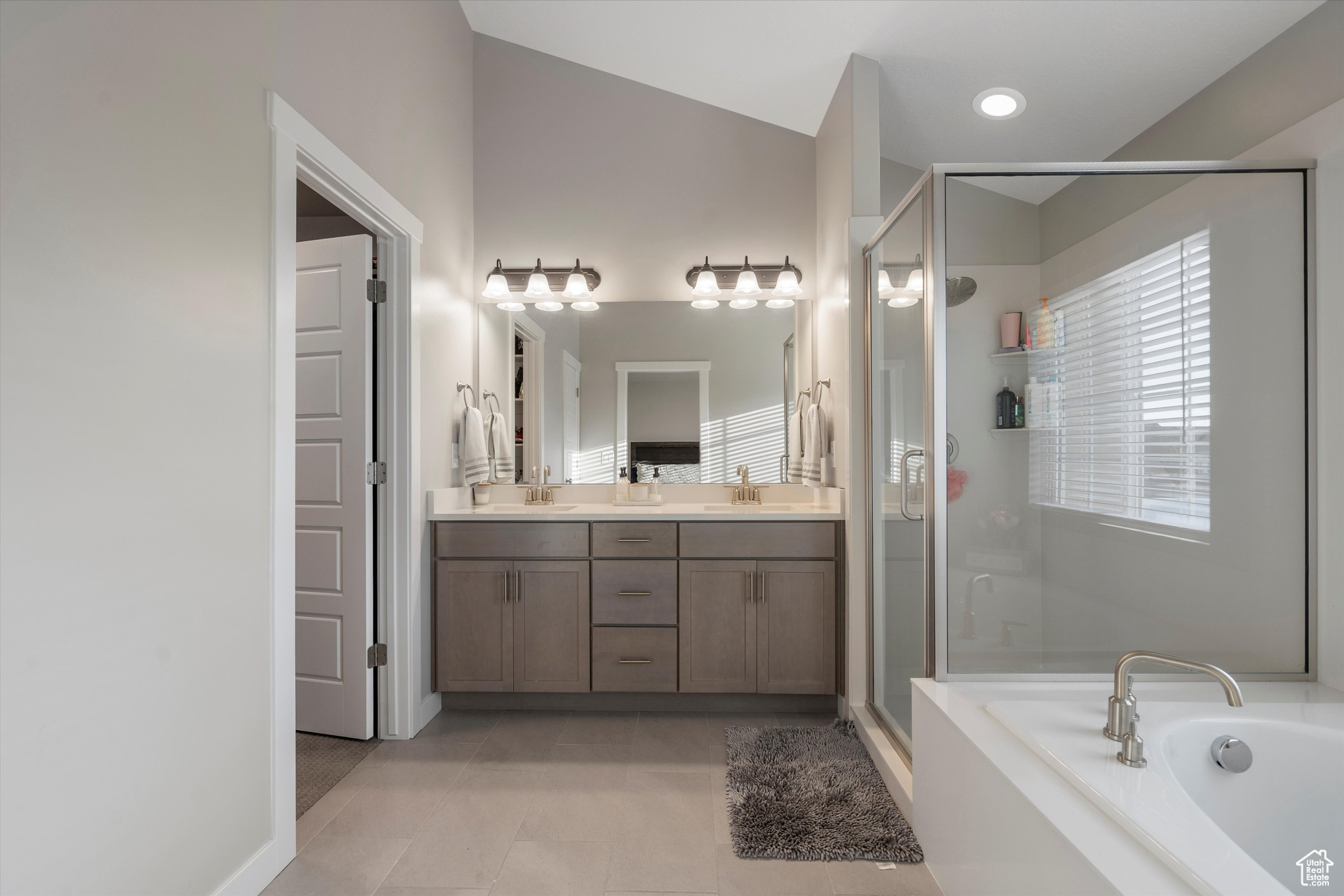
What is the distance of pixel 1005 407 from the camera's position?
6.27ft

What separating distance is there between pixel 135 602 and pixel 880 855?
6.05 feet

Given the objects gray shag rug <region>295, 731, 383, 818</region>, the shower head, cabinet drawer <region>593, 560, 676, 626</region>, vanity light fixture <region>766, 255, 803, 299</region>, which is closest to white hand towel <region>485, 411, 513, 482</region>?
cabinet drawer <region>593, 560, 676, 626</region>

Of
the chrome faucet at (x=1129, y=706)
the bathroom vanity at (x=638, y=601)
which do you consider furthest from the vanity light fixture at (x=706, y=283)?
the chrome faucet at (x=1129, y=706)

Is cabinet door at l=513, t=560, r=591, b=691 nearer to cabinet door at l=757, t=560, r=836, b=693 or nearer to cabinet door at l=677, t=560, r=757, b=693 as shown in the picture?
cabinet door at l=677, t=560, r=757, b=693

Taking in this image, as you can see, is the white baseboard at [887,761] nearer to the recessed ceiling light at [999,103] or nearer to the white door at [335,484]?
the white door at [335,484]

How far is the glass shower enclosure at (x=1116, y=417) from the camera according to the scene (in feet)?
6.24

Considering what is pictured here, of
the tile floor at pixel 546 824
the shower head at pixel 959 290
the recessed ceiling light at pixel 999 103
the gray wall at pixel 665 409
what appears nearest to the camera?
the tile floor at pixel 546 824

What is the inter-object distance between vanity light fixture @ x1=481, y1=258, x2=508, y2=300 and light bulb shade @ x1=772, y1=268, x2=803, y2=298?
51.0 inches

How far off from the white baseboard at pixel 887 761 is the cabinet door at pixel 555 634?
108cm

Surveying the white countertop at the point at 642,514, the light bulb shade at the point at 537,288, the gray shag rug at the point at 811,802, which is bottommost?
the gray shag rug at the point at 811,802

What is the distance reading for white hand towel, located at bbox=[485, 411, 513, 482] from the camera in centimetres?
323

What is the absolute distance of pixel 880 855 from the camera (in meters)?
1.81

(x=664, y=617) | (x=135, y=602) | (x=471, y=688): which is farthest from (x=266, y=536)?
(x=664, y=617)

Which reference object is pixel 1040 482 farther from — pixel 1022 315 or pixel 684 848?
pixel 684 848
